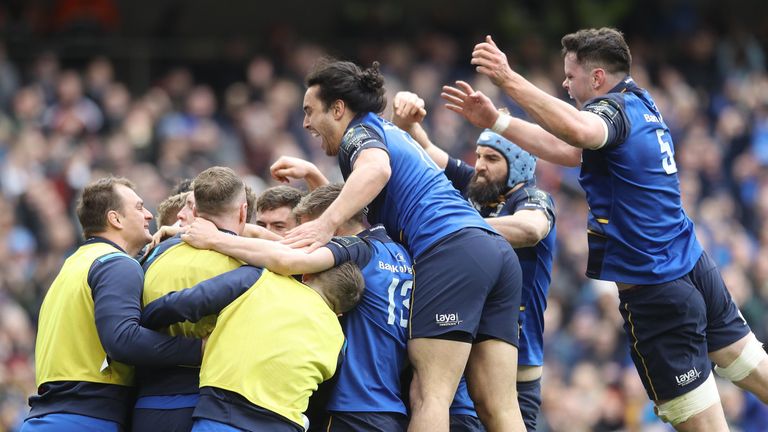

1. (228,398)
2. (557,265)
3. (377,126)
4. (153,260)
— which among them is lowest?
(557,265)

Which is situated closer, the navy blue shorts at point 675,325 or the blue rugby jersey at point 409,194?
the blue rugby jersey at point 409,194

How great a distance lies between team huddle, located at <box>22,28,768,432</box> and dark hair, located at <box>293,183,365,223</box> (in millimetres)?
14

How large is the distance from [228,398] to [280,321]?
0.48 metres

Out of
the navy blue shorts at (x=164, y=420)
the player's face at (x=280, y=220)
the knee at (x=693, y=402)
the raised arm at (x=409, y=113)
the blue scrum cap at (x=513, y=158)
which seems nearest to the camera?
the navy blue shorts at (x=164, y=420)

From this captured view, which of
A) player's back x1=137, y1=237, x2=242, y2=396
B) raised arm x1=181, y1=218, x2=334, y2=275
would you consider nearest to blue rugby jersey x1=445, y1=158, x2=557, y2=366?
raised arm x1=181, y1=218, x2=334, y2=275

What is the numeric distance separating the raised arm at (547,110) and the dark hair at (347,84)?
674 mm

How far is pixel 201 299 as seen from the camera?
6.22 m

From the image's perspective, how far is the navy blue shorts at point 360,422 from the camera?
661cm

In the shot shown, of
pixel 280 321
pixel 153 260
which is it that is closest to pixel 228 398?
pixel 280 321

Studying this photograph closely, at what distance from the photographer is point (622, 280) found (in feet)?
24.5

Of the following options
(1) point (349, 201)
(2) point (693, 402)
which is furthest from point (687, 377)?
(1) point (349, 201)

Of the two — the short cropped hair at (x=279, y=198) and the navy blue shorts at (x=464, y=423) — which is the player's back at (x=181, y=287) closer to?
the short cropped hair at (x=279, y=198)

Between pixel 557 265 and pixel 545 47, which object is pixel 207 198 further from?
pixel 545 47

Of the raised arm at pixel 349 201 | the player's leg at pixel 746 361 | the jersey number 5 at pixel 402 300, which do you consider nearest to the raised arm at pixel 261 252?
the raised arm at pixel 349 201
